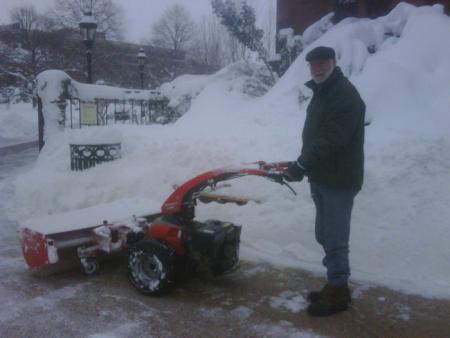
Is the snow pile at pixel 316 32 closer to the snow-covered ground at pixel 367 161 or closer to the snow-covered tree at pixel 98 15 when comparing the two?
the snow-covered ground at pixel 367 161

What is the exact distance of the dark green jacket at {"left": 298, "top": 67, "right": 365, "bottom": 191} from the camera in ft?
10.7

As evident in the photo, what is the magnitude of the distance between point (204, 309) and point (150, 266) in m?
0.62

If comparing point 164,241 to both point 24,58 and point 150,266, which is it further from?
point 24,58

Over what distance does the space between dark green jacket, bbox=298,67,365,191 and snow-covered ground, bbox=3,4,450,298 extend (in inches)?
49.9

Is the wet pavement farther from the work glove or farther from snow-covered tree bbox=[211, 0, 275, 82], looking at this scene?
snow-covered tree bbox=[211, 0, 275, 82]

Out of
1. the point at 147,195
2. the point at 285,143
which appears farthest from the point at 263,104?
the point at 147,195

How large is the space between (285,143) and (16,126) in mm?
20946

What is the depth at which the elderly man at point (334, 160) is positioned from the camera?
328 cm

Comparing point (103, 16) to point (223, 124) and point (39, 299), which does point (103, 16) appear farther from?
point (39, 299)

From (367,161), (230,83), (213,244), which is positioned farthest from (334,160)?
(230,83)

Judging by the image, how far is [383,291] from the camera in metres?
3.89

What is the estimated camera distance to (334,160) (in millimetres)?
3400

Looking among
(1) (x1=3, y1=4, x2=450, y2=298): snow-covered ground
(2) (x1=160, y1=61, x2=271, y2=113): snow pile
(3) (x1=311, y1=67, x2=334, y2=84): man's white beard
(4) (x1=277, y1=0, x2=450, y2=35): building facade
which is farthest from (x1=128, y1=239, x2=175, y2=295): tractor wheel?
(4) (x1=277, y1=0, x2=450, y2=35): building facade

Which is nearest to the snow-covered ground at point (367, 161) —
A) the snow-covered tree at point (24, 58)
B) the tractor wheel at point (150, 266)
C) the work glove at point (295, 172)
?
the tractor wheel at point (150, 266)
